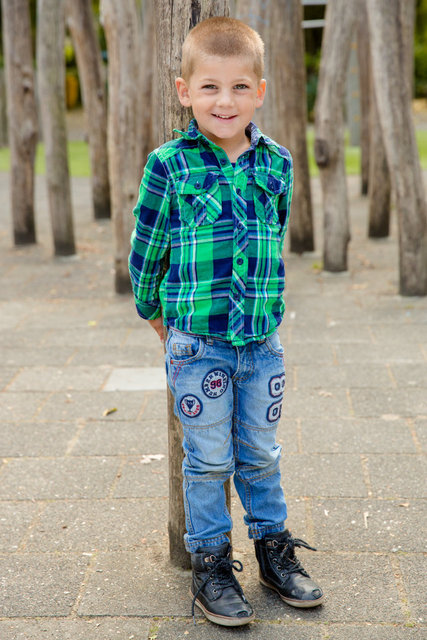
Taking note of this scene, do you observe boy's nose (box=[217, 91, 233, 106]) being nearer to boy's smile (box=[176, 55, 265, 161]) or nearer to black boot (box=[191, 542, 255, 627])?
boy's smile (box=[176, 55, 265, 161])

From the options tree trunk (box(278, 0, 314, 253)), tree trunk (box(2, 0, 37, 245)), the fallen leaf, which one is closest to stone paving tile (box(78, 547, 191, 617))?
the fallen leaf

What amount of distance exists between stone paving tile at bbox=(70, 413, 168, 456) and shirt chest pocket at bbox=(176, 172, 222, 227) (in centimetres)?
181

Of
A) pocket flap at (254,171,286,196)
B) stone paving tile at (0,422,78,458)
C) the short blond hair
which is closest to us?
the short blond hair

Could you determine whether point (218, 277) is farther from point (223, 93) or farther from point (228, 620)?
point (228, 620)

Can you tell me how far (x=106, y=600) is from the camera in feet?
9.69

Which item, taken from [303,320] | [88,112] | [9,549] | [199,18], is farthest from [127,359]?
[88,112]

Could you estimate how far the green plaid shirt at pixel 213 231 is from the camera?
104 inches

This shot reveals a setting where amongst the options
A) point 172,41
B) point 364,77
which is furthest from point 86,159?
point 172,41

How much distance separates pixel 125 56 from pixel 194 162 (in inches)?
189

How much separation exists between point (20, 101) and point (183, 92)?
6.82m

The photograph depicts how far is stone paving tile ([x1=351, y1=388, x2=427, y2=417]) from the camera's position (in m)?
4.63

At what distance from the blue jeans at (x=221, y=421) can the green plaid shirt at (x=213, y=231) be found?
78 millimetres


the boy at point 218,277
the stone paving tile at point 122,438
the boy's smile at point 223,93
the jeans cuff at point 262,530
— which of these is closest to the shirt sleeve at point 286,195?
the boy at point 218,277

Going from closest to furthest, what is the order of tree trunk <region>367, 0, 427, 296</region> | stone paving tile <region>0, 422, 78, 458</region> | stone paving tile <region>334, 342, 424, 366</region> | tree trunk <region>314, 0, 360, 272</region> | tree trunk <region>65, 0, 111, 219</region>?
1. stone paving tile <region>0, 422, 78, 458</region>
2. stone paving tile <region>334, 342, 424, 366</region>
3. tree trunk <region>367, 0, 427, 296</region>
4. tree trunk <region>314, 0, 360, 272</region>
5. tree trunk <region>65, 0, 111, 219</region>
